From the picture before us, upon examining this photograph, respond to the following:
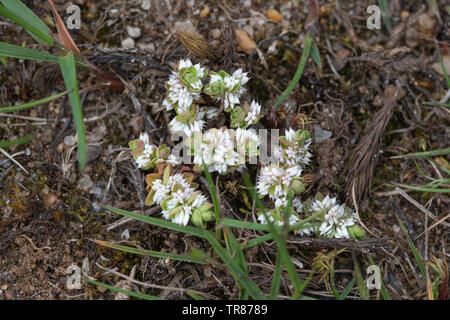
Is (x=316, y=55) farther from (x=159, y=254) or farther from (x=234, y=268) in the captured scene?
(x=159, y=254)

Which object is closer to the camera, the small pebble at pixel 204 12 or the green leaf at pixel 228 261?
the green leaf at pixel 228 261

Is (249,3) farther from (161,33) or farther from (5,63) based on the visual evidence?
(5,63)

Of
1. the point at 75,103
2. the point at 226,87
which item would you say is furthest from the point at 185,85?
the point at 75,103

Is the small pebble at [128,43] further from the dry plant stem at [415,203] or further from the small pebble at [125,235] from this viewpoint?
the dry plant stem at [415,203]

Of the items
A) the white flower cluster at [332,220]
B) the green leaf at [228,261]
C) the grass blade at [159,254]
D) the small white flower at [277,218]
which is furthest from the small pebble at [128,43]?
the white flower cluster at [332,220]

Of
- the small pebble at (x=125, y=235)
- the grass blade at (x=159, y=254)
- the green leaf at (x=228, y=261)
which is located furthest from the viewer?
the small pebble at (x=125, y=235)
